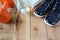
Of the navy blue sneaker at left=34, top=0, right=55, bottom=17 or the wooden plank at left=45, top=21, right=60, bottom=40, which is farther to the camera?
the navy blue sneaker at left=34, top=0, right=55, bottom=17

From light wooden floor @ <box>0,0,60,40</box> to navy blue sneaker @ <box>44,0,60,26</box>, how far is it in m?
0.04

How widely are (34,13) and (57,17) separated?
0.21 metres

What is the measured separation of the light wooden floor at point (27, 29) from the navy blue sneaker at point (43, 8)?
4 cm

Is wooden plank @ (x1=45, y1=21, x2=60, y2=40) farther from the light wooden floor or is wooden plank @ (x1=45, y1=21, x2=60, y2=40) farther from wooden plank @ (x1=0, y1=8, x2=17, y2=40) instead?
wooden plank @ (x1=0, y1=8, x2=17, y2=40)

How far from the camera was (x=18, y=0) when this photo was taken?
111 cm

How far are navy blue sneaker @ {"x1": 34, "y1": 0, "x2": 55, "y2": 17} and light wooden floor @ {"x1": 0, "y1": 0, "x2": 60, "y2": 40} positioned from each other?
0.04 m

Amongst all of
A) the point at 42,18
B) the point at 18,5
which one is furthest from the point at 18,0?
the point at 42,18

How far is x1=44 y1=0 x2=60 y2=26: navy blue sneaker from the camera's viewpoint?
1055mm

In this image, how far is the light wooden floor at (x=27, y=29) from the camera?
1007 millimetres

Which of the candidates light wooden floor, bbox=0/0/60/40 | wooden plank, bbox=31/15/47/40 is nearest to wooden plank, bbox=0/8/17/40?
light wooden floor, bbox=0/0/60/40

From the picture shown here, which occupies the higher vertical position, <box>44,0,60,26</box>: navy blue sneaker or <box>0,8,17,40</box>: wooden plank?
<box>44,0,60,26</box>: navy blue sneaker

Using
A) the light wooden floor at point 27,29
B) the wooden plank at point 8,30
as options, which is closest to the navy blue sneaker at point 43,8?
the light wooden floor at point 27,29

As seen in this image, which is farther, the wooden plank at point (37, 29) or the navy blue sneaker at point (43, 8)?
the navy blue sneaker at point (43, 8)

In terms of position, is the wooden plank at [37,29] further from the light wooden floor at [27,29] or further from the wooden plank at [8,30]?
the wooden plank at [8,30]
